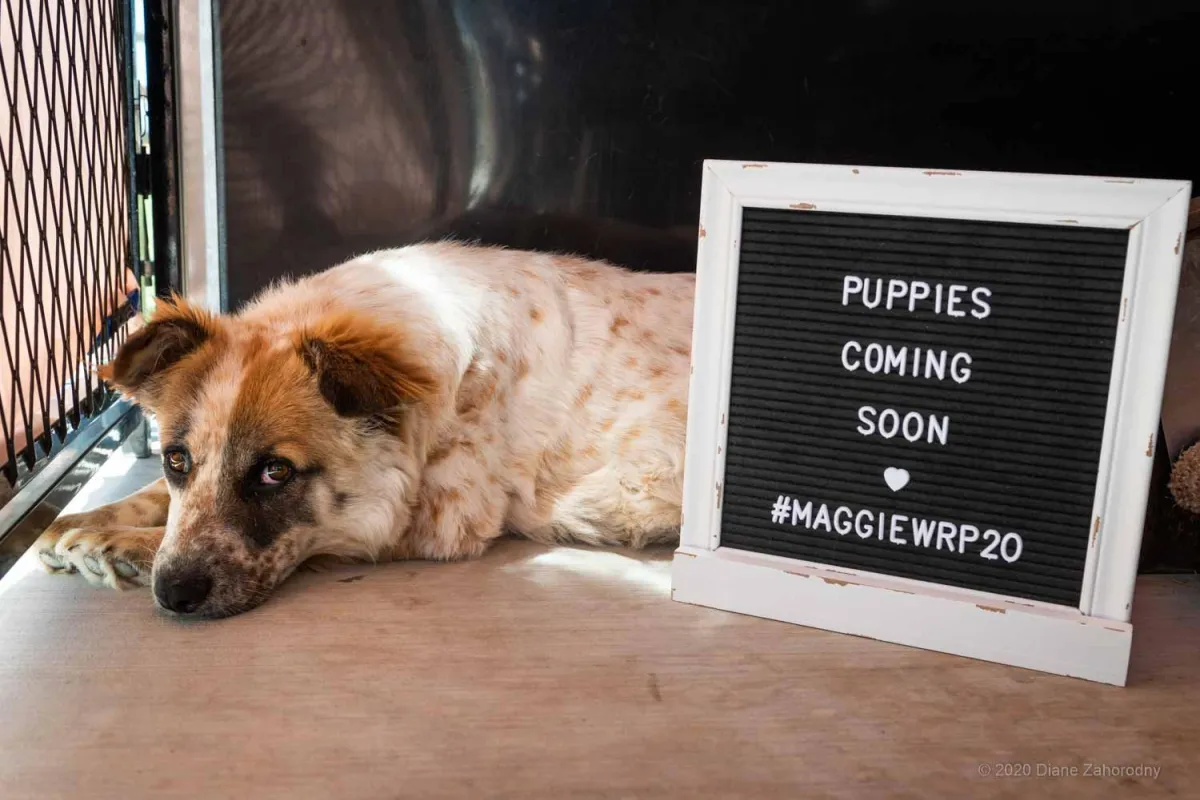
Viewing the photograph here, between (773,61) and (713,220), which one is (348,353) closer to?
(713,220)

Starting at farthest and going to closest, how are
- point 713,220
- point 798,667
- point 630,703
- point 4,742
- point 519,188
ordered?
point 519,188 < point 713,220 < point 798,667 < point 630,703 < point 4,742

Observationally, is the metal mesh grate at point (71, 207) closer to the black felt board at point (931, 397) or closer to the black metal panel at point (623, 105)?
the black metal panel at point (623, 105)

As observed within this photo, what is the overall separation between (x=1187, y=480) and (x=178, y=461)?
2.01m

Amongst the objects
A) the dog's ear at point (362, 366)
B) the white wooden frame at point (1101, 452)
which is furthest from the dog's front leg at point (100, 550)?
the white wooden frame at point (1101, 452)

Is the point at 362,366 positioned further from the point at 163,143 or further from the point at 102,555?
the point at 163,143

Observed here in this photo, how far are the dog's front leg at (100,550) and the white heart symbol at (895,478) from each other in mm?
1351

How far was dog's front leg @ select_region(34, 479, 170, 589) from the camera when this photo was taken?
1917mm

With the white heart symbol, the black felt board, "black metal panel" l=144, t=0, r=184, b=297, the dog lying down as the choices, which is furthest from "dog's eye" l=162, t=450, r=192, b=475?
the white heart symbol

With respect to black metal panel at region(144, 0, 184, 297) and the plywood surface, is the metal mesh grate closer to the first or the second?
black metal panel at region(144, 0, 184, 297)

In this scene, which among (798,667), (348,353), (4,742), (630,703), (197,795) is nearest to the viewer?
(197,795)

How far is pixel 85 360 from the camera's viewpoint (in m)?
2.41

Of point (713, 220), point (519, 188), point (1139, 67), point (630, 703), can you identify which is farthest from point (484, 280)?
point (1139, 67)

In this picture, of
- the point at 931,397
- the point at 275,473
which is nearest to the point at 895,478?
the point at 931,397

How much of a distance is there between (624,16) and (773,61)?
38cm
